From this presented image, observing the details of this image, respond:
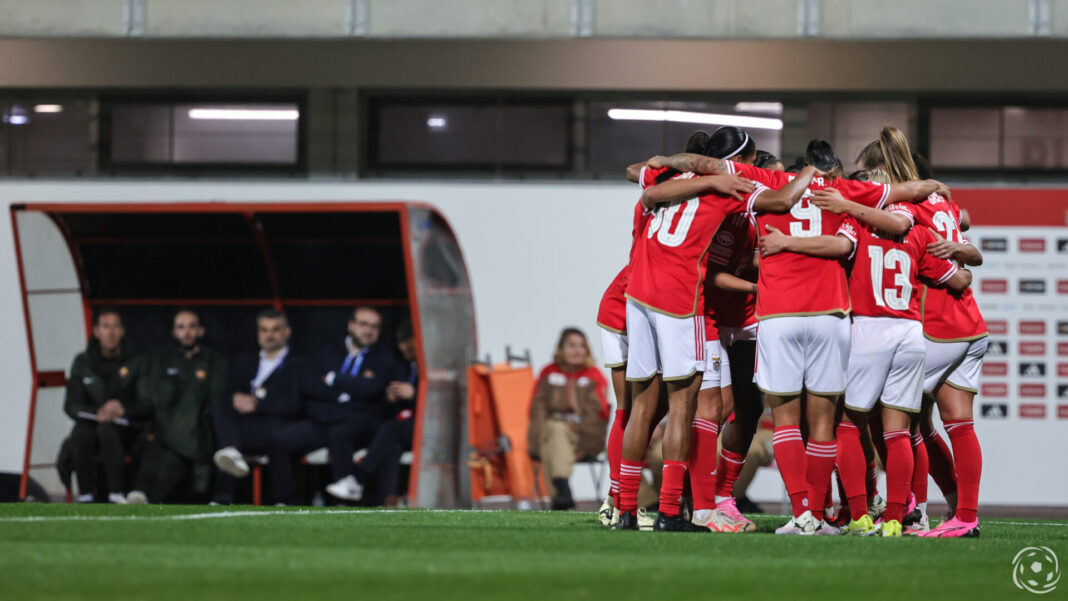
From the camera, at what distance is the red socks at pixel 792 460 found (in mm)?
5938

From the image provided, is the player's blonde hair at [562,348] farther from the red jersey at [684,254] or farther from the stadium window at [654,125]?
the red jersey at [684,254]

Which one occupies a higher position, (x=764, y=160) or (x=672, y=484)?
(x=764, y=160)

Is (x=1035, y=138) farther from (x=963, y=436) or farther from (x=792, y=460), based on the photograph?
(x=792, y=460)

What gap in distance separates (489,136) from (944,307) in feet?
23.1

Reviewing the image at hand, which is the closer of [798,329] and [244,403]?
[798,329]

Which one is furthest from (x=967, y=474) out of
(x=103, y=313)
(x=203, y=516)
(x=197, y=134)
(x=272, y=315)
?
(x=197, y=134)

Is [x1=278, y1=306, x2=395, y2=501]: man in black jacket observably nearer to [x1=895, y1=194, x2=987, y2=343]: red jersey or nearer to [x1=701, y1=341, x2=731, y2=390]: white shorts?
[x1=701, y1=341, x2=731, y2=390]: white shorts

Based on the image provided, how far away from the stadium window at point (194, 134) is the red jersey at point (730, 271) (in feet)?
24.6

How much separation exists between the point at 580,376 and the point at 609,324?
3953mm

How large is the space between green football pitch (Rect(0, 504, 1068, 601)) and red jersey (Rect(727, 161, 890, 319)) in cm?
97

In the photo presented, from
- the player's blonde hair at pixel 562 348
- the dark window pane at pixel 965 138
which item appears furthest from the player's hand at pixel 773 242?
the dark window pane at pixel 965 138

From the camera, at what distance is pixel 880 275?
6168mm

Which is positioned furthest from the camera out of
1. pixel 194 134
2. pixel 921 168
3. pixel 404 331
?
pixel 194 134

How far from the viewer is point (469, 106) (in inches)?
512
